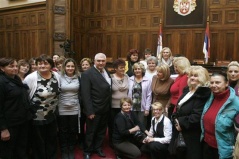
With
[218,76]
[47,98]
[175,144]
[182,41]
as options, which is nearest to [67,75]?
[47,98]

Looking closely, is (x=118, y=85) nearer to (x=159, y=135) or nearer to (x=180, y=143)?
(x=159, y=135)

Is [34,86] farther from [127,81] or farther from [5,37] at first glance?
[5,37]

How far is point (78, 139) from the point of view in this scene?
167 inches

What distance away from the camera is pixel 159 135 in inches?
139

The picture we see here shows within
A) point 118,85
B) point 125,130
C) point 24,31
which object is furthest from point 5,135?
point 24,31

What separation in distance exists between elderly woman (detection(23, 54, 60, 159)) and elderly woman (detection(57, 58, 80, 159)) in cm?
17

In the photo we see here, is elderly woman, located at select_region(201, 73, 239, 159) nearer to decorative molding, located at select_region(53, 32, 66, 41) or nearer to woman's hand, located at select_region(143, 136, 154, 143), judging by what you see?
woman's hand, located at select_region(143, 136, 154, 143)

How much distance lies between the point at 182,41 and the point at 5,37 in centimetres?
701

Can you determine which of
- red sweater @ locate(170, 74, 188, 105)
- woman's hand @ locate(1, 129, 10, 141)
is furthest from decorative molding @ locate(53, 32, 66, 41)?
woman's hand @ locate(1, 129, 10, 141)

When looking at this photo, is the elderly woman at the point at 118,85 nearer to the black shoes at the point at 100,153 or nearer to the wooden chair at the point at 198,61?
the black shoes at the point at 100,153

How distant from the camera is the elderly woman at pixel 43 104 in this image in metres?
3.16

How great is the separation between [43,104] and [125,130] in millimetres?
1198

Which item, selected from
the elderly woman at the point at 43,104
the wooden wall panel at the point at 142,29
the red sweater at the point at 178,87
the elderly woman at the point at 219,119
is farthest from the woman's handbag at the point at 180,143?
the wooden wall panel at the point at 142,29

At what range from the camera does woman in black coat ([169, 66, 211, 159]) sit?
9.12 ft
